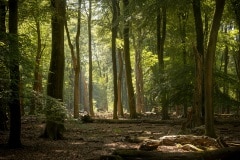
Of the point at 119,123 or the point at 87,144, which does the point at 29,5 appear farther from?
the point at 119,123

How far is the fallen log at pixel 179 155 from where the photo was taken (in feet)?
24.0

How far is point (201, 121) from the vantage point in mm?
15445

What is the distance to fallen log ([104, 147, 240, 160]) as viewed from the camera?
730 centimetres

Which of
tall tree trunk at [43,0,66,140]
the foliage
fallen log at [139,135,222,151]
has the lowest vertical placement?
fallen log at [139,135,222,151]

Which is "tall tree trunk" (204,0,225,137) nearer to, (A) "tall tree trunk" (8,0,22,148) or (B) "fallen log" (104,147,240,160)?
(B) "fallen log" (104,147,240,160)

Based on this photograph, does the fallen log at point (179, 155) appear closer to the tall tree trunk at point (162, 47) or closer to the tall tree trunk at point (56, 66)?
the tall tree trunk at point (56, 66)

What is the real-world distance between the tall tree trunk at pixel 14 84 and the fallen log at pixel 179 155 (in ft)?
12.8

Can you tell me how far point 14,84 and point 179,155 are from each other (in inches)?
A: 214

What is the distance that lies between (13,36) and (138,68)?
2512cm

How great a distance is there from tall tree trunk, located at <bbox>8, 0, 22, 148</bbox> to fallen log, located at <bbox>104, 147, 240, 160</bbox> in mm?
3895

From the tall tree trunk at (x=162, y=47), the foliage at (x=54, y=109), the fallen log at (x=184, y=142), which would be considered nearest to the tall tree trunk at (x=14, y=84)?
the foliage at (x=54, y=109)

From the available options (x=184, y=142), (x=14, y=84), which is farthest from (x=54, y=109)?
(x=184, y=142)

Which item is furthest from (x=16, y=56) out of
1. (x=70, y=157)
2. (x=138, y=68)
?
(x=138, y=68)

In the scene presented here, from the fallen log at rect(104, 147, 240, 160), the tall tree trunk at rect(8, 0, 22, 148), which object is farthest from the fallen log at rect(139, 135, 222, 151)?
the tall tree trunk at rect(8, 0, 22, 148)
